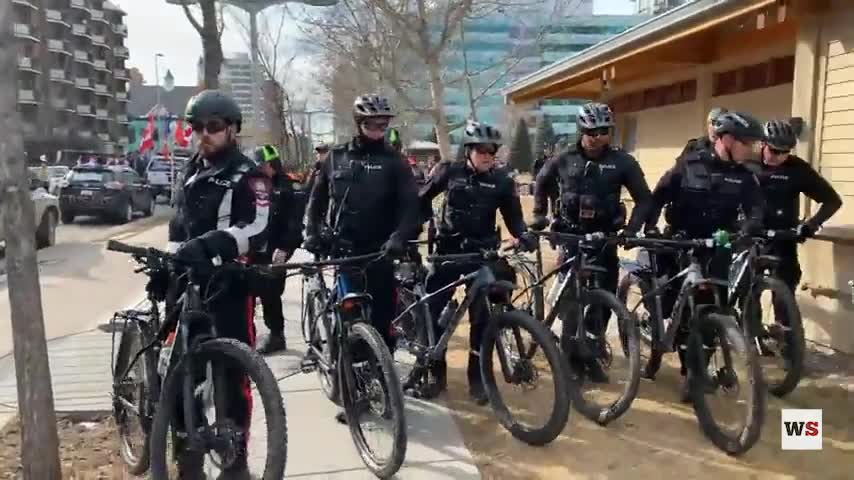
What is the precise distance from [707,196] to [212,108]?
3270mm

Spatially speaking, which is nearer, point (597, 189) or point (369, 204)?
point (369, 204)

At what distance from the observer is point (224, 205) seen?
3893 millimetres

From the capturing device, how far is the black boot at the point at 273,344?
23.0ft

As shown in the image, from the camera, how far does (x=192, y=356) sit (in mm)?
3537

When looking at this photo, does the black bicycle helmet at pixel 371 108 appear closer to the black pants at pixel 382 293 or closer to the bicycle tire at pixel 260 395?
the black pants at pixel 382 293

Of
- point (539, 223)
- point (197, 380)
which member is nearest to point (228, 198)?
point (197, 380)

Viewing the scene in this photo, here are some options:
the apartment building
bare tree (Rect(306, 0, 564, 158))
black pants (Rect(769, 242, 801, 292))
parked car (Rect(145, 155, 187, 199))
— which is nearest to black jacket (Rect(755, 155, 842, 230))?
black pants (Rect(769, 242, 801, 292))

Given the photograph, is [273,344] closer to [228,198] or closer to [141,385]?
[141,385]

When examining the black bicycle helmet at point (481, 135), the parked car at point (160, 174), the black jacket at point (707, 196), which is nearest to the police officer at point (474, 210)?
the black bicycle helmet at point (481, 135)

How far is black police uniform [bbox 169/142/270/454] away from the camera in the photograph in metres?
3.69

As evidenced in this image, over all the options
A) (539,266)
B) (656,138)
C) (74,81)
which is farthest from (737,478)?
(74,81)

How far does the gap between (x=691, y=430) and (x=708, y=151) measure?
1852mm

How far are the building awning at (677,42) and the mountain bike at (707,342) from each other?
88.7 inches

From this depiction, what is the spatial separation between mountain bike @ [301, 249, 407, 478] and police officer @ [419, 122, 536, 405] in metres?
0.72
